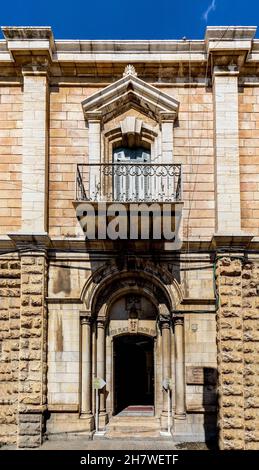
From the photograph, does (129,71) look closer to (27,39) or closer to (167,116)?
(167,116)

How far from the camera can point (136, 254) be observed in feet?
44.7

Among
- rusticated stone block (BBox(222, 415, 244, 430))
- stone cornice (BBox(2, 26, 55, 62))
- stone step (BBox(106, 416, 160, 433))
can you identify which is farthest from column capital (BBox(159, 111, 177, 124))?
stone step (BBox(106, 416, 160, 433))

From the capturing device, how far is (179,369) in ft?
43.2

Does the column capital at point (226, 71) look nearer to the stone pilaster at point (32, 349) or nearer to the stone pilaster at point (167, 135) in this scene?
the stone pilaster at point (167, 135)

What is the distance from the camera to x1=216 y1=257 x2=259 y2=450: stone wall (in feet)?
40.7

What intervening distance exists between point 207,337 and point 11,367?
445 centimetres

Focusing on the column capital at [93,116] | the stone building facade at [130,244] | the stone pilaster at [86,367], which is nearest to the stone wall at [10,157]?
the stone building facade at [130,244]

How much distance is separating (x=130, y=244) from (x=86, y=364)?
2.91 meters

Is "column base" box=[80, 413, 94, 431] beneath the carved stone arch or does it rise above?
beneath

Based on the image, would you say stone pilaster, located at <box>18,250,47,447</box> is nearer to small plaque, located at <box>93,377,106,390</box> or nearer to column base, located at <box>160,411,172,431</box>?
small plaque, located at <box>93,377,106,390</box>

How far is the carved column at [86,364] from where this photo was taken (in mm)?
13133

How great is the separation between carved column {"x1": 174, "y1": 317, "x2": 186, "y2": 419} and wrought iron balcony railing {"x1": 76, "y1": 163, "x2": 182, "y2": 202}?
2.88m

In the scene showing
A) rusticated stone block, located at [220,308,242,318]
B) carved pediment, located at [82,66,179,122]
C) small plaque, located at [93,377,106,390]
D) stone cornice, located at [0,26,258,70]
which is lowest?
small plaque, located at [93,377,106,390]

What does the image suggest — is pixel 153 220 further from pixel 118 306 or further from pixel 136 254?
pixel 118 306
